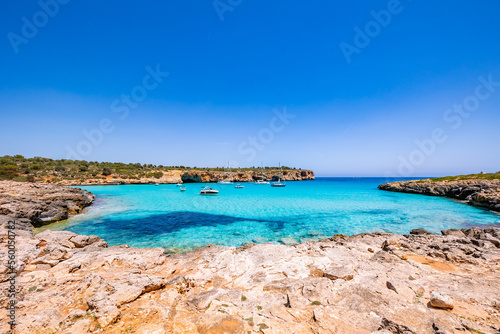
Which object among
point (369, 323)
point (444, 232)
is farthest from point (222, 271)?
point (444, 232)

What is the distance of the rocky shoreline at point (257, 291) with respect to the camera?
4.45 metres

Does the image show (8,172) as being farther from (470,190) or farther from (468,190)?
(470,190)

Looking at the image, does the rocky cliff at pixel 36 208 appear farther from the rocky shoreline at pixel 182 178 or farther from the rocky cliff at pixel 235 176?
the rocky cliff at pixel 235 176

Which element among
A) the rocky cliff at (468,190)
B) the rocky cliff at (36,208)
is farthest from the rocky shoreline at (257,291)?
the rocky cliff at (468,190)

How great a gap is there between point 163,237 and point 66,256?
20.4 feet

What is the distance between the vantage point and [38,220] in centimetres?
1738

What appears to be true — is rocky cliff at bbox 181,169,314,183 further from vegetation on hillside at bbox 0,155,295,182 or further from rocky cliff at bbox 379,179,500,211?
rocky cliff at bbox 379,179,500,211

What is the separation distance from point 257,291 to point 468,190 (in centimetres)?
5111

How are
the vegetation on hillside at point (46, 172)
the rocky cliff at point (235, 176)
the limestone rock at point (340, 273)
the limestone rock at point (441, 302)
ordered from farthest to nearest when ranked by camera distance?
1. the rocky cliff at point (235, 176)
2. the vegetation on hillside at point (46, 172)
3. the limestone rock at point (340, 273)
4. the limestone rock at point (441, 302)

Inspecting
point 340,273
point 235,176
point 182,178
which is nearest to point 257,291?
point 340,273

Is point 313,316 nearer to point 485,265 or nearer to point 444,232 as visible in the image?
point 485,265

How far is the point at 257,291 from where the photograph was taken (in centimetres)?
630

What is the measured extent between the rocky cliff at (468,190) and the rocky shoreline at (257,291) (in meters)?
29.9

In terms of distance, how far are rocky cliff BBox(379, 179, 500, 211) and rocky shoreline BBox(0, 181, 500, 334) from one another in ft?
98.2
